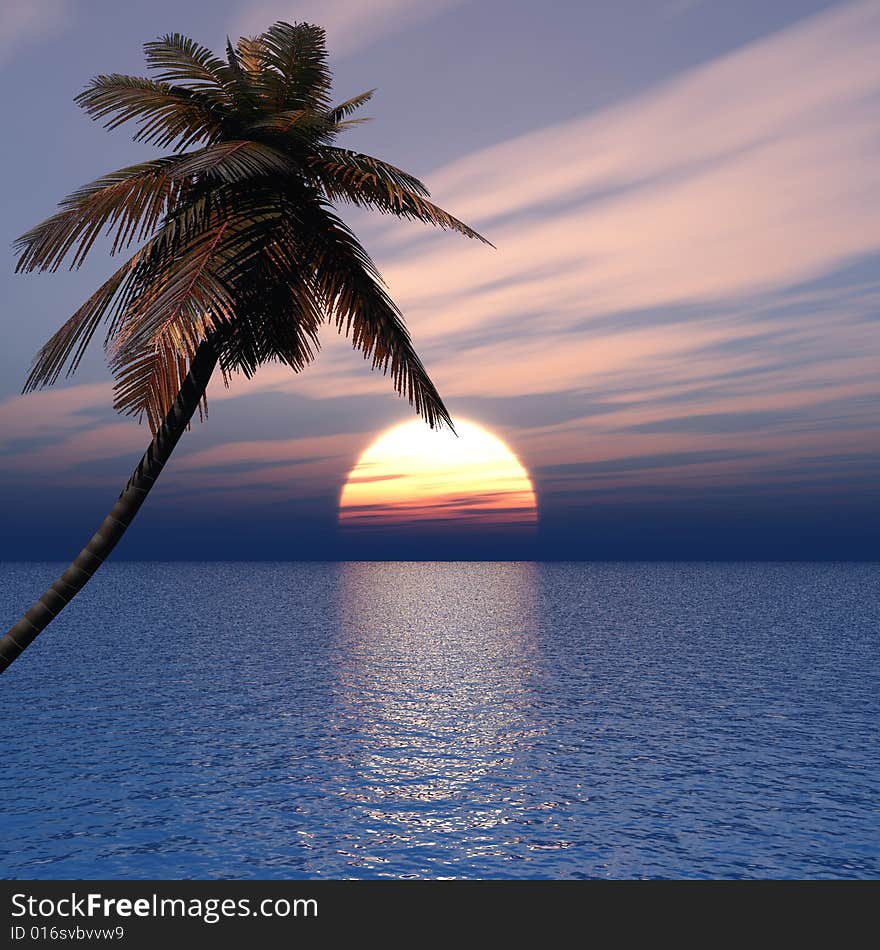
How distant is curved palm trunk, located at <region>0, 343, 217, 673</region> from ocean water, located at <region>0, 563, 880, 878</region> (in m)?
15.3

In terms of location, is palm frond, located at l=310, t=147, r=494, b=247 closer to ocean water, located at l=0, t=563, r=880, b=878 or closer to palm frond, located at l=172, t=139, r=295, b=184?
palm frond, located at l=172, t=139, r=295, b=184

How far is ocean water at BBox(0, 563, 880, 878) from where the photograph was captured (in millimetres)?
26344

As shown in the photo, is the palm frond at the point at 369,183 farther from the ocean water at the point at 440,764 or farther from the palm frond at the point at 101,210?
the ocean water at the point at 440,764

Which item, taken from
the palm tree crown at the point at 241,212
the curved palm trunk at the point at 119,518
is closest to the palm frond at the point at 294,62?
the palm tree crown at the point at 241,212

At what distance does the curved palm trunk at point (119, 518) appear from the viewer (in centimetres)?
1234

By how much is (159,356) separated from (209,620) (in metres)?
127

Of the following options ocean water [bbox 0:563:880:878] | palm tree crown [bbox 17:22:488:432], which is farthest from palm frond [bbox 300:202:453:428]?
ocean water [bbox 0:563:880:878]

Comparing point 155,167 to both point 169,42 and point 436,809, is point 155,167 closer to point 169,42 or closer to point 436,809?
point 169,42

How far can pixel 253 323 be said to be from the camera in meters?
14.9

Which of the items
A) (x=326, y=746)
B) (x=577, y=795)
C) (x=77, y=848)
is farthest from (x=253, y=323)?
(x=326, y=746)

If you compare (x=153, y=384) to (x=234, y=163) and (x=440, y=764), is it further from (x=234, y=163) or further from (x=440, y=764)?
(x=440, y=764)
